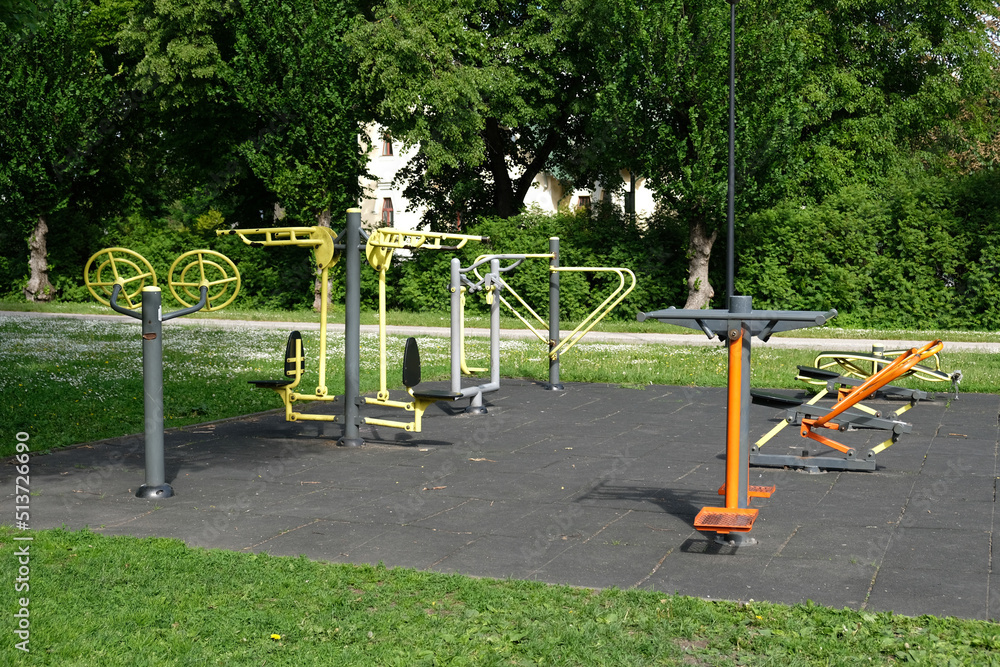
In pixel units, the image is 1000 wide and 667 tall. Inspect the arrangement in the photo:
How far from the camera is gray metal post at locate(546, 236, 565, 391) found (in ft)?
39.0

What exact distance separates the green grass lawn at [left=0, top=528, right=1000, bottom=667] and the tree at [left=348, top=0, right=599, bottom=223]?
72.0 ft

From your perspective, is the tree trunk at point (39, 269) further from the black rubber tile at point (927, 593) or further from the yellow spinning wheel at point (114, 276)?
the black rubber tile at point (927, 593)

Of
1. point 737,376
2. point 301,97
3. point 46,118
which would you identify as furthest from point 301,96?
point 737,376

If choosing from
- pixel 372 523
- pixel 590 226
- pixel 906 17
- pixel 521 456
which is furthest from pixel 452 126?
pixel 372 523

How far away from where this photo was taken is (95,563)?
493 cm

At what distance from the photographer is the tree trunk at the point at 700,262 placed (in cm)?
2456

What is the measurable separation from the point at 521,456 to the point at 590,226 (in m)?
19.5

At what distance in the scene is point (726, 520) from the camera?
17.4ft

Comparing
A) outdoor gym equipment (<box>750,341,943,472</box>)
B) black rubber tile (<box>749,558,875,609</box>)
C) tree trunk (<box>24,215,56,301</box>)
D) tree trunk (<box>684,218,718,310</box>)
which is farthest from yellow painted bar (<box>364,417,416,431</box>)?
tree trunk (<box>24,215,56,301</box>)

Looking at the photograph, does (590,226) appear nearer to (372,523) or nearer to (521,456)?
(521,456)

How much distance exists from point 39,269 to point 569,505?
1094 inches

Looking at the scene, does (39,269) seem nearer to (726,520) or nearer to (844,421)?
(844,421)

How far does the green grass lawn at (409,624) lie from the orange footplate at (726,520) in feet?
2.71

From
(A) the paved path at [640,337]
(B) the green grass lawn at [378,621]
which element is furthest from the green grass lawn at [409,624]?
(A) the paved path at [640,337]
